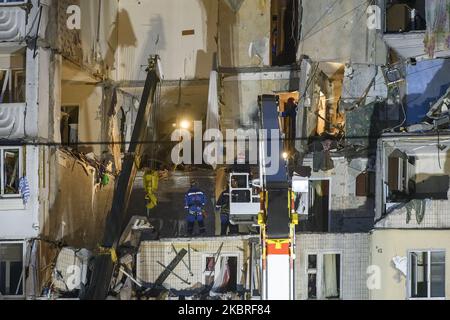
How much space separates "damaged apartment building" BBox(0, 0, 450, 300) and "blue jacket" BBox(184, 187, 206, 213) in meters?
A: 1.06

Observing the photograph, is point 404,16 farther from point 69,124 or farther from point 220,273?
point 69,124

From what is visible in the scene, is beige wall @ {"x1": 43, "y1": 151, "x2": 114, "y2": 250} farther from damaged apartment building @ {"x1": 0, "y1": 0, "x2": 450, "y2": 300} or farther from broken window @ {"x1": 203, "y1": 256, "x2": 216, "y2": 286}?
broken window @ {"x1": 203, "y1": 256, "x2": 216, "y2": 286}

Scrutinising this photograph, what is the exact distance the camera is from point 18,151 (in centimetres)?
3981

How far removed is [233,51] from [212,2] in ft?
7.15

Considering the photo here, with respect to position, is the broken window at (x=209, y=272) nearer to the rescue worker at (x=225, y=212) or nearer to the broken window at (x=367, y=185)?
the rescue worker at (x=225, y=212)

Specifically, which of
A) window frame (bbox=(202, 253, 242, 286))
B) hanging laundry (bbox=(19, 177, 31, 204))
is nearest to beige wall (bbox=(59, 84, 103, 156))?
hanging laundry (bbox=(19, 177, 31, 204))

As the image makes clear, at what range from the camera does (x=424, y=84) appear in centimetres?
4141

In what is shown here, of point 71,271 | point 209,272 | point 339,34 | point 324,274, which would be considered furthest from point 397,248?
point 71,271

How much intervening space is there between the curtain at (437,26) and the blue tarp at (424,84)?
1.56 feet

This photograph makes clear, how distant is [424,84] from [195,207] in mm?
8266

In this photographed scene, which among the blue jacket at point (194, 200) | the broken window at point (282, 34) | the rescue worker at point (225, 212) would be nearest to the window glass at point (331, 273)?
the rescue worker at point (225, 212)

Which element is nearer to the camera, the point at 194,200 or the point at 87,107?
the point at 194,200

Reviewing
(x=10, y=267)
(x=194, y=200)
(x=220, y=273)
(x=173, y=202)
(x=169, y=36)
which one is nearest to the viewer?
(x=10, y=267)
